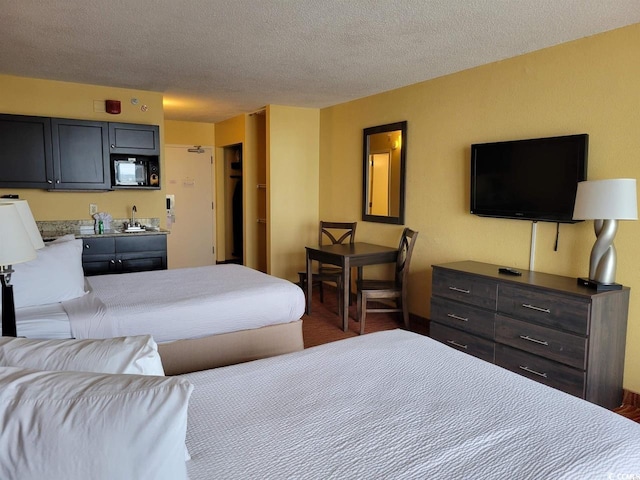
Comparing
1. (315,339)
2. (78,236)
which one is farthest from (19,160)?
(315,339)

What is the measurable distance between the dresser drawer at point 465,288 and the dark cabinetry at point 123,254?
9.30 ft

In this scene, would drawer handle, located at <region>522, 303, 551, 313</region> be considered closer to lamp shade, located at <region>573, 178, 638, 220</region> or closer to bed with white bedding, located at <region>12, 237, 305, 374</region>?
lamp shade, located at <region>573, 178, 638, 220</region>

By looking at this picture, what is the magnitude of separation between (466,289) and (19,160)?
414cm

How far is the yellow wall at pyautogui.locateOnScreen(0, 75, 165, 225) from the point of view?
14.3ft

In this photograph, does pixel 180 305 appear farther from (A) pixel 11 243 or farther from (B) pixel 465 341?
(B) pixel 465 341

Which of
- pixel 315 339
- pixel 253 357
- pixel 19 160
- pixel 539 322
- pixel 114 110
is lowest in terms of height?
pixel 315 339

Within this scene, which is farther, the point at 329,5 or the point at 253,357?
the point at 253,357

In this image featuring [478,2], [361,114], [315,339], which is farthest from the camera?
[361,114]

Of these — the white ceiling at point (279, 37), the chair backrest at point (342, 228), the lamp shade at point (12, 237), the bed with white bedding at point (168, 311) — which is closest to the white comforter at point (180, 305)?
the bed with white bedding at point (168, 311)

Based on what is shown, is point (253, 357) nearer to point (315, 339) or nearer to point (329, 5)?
point (315, 339)

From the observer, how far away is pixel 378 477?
109 centimetres

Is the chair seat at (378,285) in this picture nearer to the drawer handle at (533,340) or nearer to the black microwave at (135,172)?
the drawer handle at (533,340)

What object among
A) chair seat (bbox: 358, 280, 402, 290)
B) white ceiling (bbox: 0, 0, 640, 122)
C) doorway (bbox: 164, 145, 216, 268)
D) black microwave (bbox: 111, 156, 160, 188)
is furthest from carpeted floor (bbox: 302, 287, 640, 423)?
doorway (bbox: 164, 145, 216, 268)

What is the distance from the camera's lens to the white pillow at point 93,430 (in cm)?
87
